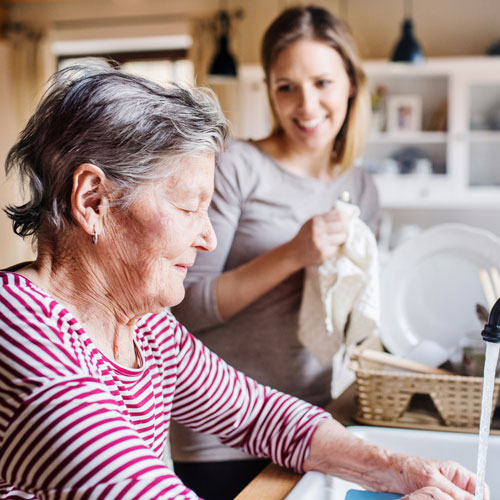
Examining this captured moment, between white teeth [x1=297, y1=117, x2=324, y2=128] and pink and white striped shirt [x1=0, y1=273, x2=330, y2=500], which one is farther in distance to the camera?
white teeth [x1=297, y1=117, x2=324, y2=128]

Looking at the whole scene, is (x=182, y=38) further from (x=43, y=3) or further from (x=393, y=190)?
(x=393, y=190)

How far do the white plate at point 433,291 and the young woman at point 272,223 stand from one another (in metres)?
0.22

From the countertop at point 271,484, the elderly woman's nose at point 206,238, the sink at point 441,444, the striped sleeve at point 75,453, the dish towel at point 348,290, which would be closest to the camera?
the striped sleeve at point 75,453

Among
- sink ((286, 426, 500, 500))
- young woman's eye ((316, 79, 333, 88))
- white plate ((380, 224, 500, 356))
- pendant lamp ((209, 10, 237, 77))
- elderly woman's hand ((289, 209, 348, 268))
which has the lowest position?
sink ((286, 426, 500, 500))

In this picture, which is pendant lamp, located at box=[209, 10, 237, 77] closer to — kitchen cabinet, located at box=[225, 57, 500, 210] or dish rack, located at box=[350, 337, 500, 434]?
kitchen cabinet, located at box=[225, 57, 500, 210]

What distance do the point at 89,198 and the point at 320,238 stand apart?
0.58 meters

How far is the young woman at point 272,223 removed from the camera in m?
1.40

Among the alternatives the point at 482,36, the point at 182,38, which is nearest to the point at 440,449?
the point at 482,36

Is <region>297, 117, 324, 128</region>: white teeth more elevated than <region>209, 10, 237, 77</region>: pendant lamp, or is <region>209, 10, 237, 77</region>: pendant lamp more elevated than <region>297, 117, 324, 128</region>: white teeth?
<region>209, 10, 237, 77</region>: pendant lamp

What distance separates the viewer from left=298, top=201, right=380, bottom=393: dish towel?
1.32m

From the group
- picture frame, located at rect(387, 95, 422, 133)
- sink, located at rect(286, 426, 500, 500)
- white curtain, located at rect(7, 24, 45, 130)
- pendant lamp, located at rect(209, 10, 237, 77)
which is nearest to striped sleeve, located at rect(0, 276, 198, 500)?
sink, located at rect(286, 426, 500, 500)

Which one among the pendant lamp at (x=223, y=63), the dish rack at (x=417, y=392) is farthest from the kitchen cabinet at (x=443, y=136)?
the dish rack at (x=417, y=392)

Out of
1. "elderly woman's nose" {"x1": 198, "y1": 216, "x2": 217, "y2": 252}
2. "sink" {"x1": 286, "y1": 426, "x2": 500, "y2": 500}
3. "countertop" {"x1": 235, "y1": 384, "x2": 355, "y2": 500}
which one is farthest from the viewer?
"sink" {"x1": 286, "y1": 426, "x2": 500, "y2": 500}

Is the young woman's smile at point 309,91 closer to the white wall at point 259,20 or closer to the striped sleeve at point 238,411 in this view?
the striped sleeve at point 238,411
